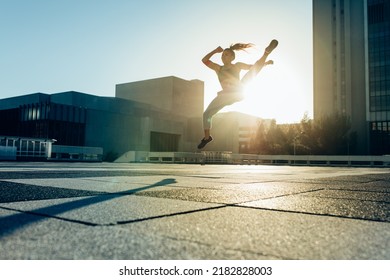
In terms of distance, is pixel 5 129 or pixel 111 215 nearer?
pixel 111 215

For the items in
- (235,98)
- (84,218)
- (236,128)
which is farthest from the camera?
(236,128)

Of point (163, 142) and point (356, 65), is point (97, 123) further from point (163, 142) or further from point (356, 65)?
point (356, 65)

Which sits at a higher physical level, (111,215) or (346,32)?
(346,32)

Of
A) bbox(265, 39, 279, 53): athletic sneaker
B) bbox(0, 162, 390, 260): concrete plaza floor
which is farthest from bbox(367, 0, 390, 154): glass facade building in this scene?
bbox(0, 162, 390, 260): concrete plaza floor

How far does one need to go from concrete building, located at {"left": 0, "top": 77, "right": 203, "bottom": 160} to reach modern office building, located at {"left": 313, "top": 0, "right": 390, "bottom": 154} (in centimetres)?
3017

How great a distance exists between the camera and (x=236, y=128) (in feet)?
310

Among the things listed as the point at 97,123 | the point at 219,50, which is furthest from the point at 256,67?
the point at 97,123

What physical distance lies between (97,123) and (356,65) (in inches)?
1945

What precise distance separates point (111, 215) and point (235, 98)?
16.7 feet

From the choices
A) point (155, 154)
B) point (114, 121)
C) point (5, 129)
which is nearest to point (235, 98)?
point (155, 154)

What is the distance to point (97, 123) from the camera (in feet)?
192

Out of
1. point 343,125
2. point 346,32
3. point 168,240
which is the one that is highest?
point 346,32

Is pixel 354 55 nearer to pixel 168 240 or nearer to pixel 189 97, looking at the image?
pixel 189 97

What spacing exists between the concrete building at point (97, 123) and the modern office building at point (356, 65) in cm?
3017
